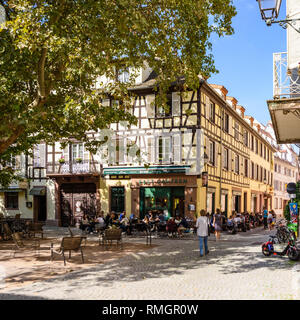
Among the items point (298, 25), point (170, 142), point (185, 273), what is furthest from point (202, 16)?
point (170, 142)

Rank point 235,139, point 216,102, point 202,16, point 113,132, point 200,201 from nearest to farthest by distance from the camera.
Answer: point 202,16
point 200,201
point 113,132
point 216,102
point 235,139

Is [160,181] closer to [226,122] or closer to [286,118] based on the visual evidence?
[226,122]

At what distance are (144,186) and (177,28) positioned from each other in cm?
1496

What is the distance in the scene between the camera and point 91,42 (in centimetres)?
1090

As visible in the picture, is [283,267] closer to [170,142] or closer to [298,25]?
[298,25]

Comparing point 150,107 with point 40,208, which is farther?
point 40,208

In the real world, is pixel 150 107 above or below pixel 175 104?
below

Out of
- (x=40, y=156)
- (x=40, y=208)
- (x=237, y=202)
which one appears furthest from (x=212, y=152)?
(x=40, y=208)

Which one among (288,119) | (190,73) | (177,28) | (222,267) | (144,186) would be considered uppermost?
(177,28)

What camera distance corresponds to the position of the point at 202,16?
10719mm

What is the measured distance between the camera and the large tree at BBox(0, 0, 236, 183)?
9.87 m

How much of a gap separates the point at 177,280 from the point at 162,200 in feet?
52.7

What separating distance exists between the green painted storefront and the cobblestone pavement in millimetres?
11690

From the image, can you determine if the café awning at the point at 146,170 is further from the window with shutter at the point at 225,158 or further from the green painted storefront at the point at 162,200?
the window with shutter at the point at 225,158
